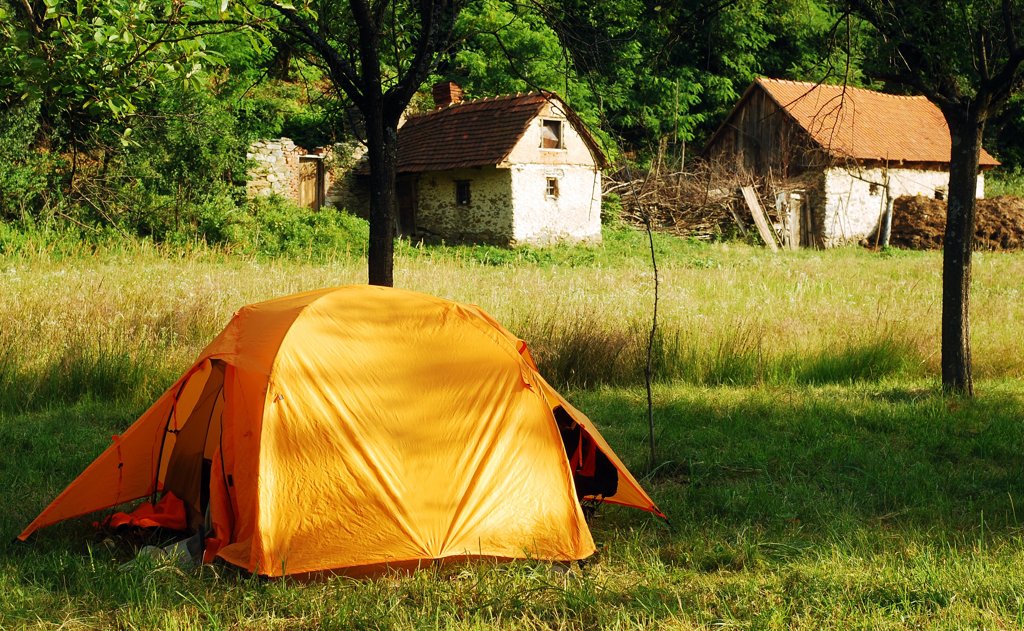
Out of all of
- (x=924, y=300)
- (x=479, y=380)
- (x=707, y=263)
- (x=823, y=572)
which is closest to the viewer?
(x=823, y=572)

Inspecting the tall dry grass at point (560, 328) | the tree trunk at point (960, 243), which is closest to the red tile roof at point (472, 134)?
the tall dry grass at point (560, 328)

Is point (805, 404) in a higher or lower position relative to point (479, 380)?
lower

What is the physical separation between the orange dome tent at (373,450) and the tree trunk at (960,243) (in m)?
4.29

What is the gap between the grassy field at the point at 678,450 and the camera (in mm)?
3979

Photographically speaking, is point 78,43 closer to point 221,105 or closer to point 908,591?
point 908,591

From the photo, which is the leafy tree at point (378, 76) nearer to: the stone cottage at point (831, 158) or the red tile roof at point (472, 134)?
the red tile roof at point (472, 134)

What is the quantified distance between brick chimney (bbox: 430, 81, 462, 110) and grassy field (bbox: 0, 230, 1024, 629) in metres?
15.9

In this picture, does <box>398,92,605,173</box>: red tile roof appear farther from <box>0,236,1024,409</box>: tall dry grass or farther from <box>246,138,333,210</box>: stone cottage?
<box>0,236,1024,409</box>: tall dry grass

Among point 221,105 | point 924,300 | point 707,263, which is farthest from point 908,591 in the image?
point 221,105

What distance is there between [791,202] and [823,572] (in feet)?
83.7

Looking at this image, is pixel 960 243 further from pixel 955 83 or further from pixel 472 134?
pixel 472 134

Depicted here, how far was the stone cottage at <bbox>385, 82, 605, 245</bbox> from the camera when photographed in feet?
81.8

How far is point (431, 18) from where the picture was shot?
21.9ft

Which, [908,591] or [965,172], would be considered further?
[965,172]
